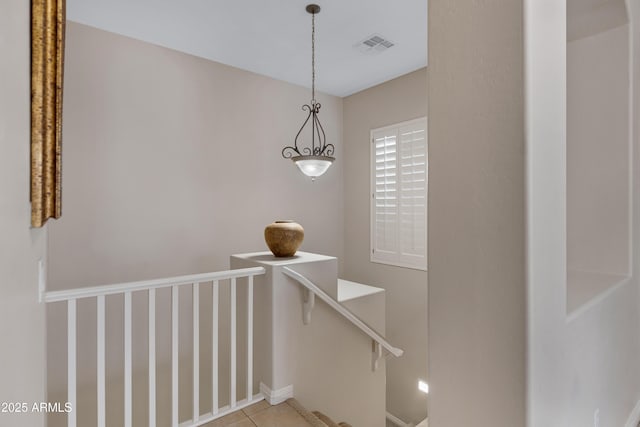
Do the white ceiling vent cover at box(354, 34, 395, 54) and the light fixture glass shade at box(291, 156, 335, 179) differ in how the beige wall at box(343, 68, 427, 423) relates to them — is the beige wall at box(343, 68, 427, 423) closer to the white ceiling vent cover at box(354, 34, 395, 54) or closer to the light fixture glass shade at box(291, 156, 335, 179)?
the white ceiling vent cover at box(354, 34, 395, 54)

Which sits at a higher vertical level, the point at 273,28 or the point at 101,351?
the point at 273,28

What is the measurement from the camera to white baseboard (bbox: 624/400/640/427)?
5.67ft

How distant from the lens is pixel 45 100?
859 mm

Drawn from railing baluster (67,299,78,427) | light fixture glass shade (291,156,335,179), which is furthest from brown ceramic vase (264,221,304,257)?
railing baluster (67,299,78,427)

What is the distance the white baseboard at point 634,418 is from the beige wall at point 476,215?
146 cm

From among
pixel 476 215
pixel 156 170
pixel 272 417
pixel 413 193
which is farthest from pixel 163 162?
pixel 476 215

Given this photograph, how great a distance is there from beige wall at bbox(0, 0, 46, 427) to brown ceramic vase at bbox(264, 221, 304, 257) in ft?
5.17

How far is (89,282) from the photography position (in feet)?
8.57

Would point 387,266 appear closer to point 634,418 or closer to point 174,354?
point 634,418

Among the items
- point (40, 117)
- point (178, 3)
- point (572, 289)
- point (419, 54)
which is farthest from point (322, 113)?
point (40, 117)

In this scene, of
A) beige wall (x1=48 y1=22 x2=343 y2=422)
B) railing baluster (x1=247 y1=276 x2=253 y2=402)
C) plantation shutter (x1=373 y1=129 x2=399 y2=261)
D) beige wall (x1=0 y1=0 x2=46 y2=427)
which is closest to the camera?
beige wall (x1=0 y1=0 x2=46 y2=427)

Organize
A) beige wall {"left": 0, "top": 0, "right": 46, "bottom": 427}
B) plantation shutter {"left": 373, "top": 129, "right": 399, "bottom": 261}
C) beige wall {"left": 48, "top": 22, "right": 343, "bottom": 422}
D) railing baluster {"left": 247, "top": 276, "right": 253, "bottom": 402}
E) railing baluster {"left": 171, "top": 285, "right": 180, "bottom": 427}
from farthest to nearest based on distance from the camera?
plantation shutter {"left": 373, "top": 129, "right": 399, "bottom": 261}, beige wall {"left": 48, "top": 22, "right": 343, "bottom": 422}, railing baluster {"left": 247, "top": 276, "right": 253, "bottom": 402}, railing baluster {"left": 171, "top": 285, "right": 180, "bottom": 427}, beige wall {"left": 0, "top": 0, "right": 46, "bottom": 427}

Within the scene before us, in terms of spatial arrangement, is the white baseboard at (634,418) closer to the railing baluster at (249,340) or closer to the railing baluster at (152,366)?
the railing baluster at (249,340)

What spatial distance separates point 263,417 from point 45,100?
1.99 metres
